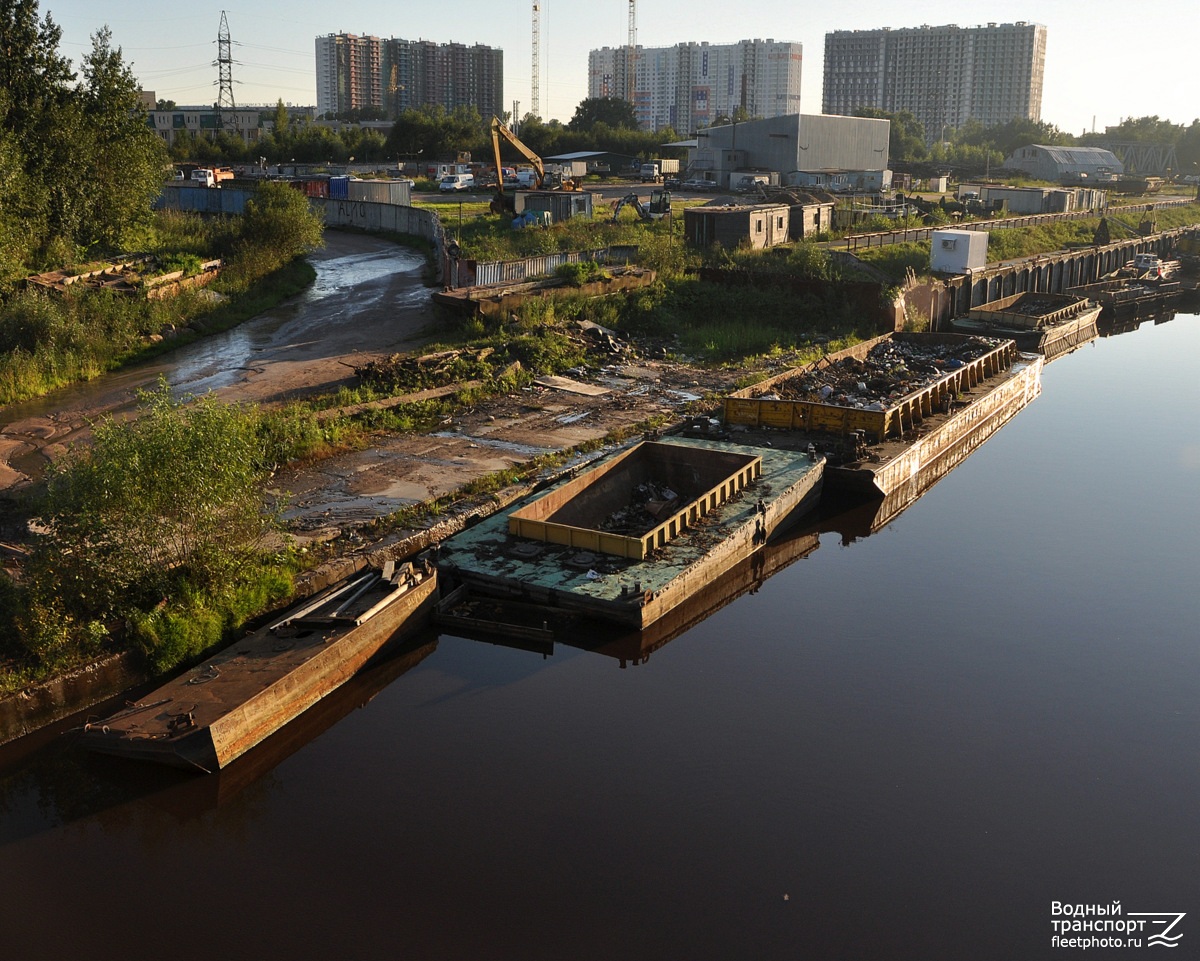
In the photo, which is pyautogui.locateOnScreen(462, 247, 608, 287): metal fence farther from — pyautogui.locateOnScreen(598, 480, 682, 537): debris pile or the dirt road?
pyautogui.locateOnScreen(598, 480, 682, 537): debris pile

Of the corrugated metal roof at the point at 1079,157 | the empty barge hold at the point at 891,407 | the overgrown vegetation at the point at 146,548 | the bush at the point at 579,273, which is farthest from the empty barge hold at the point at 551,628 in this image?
the corrugated metal roof at the point at 1079,157

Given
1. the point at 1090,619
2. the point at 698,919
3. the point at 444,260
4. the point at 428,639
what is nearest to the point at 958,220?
the point at 444,260

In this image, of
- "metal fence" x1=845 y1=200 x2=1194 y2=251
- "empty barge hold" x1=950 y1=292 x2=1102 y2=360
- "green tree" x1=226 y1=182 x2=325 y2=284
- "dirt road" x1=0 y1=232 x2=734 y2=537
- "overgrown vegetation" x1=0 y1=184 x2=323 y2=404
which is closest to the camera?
"dirt road" x1=0 y1=232 x2=734 y2=537

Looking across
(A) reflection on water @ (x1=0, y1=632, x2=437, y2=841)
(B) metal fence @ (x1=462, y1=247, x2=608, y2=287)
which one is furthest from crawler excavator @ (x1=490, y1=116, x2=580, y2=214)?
(A) reflection on water @ (x1=0, y1=632, x2=437, y2=841)

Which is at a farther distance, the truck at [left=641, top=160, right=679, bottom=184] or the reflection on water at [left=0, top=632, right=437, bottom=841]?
the truck at [left=641, top=160, right=679, bottom=184]

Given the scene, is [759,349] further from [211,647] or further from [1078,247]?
[1078,247]

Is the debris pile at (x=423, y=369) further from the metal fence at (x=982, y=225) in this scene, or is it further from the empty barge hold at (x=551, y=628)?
the metal fence at (x=982, y=225)
